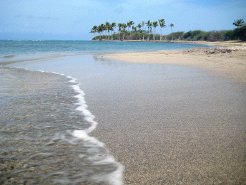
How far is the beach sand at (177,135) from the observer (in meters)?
2.82

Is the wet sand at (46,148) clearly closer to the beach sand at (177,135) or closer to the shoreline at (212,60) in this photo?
the beach sand at (177,135)

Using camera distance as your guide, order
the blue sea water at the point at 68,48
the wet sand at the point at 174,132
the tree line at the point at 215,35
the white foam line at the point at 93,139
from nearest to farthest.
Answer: the white foam line at the point at 93,139 → the wet sand at the point at 174,132 → the blue sea water at the point at 68,48 → the tree line at the point at 215,35

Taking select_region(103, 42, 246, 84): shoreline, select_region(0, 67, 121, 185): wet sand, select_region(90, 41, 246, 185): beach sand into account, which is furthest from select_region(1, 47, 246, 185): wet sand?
select_region(103, 42, 246, 84): shoreline

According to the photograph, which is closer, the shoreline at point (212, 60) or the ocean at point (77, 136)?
the ocean at point (77, 136)

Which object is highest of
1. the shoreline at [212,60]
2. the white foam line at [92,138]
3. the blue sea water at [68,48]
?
the white foam line at [92,138]

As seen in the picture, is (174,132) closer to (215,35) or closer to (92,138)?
(92,138)

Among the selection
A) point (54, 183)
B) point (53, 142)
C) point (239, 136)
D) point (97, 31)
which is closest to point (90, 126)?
point (53, 142)

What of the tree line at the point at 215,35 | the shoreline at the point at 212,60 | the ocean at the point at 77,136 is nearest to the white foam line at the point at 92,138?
the ocean at the point at 77,136

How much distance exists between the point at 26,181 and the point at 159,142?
171 cm

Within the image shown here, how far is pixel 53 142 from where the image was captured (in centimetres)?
372

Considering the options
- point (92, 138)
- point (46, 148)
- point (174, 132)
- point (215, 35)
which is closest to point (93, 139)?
point (92, 138)

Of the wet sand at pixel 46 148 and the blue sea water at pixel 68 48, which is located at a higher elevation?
the wet sand at pixel 46 148

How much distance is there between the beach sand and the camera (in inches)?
111

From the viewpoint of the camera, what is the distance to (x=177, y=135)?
395 cm
